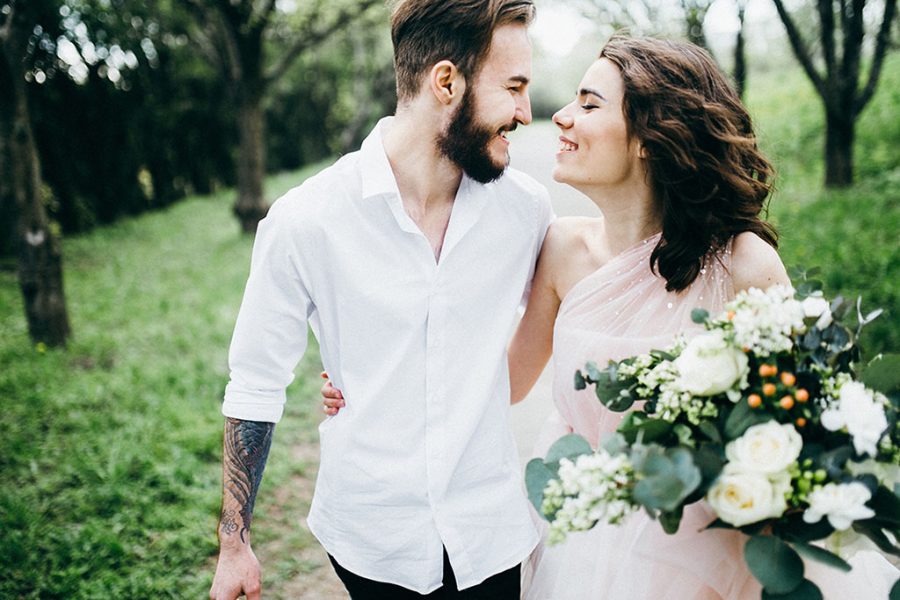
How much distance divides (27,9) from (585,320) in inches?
221

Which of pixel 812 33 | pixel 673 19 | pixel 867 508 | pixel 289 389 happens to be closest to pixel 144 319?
pixel 289 389

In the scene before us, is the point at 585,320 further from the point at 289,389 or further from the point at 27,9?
the point at 27,9

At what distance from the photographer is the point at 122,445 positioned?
4.66m

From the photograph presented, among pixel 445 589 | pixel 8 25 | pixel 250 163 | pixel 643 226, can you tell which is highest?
pixel 8 25

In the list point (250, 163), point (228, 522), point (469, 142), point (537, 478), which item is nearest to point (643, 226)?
point (469, 142)

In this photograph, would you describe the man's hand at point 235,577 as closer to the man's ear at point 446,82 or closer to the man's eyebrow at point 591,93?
the man's ear at point 446,82

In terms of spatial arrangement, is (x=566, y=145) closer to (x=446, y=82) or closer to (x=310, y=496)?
(x=446, y=82)

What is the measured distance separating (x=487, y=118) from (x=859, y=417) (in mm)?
1232

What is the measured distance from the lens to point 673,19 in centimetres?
785

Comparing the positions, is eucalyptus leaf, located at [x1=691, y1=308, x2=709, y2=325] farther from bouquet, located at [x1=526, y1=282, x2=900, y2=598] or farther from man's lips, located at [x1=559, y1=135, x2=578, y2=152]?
man's lips, located at [x1=559, y1=135, x2=578, y2=152]

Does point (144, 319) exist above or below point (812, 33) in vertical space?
below

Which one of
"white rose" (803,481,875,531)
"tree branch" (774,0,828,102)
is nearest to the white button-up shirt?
"white rose" (803,481,875,531)

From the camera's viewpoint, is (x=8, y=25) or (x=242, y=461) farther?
(x=8, y=25)

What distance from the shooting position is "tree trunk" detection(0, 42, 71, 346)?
232 inches
